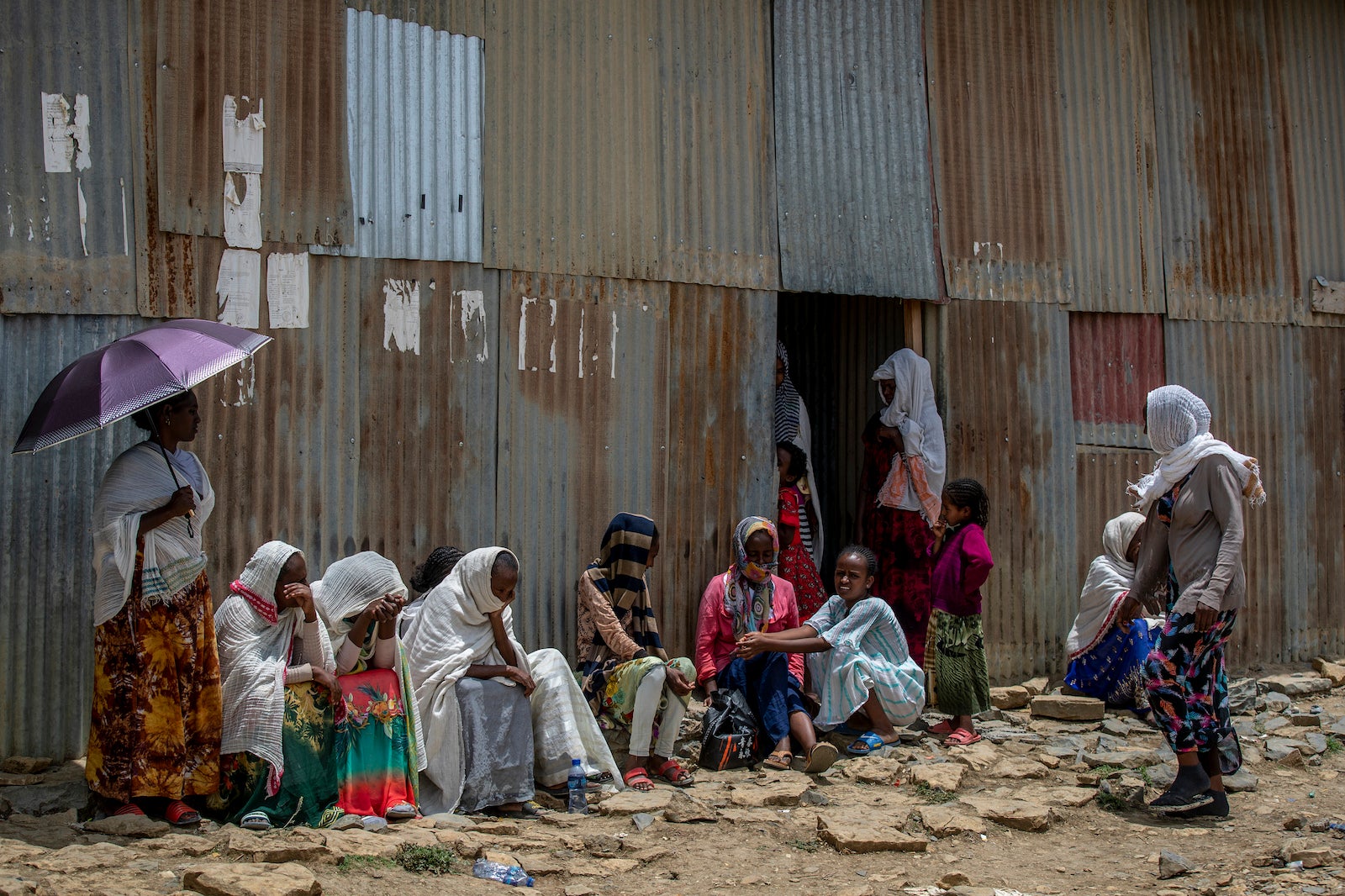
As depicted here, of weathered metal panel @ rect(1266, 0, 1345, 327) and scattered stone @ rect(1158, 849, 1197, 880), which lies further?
weathered metal panel @ rect(1266, 0, 1345, 327)

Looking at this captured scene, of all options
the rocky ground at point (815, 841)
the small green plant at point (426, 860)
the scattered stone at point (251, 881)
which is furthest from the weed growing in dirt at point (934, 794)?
the scattered stone at point (251, 881)

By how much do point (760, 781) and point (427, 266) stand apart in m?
2.89

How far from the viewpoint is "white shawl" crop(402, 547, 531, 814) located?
5270 millimetres

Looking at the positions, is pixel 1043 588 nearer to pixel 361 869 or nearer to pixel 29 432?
pixel 361 869

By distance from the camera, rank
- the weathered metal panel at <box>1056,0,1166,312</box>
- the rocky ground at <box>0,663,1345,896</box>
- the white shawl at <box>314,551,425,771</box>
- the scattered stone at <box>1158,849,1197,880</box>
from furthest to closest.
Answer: the weathered metal panel at <box>1056,0,1166,312</box> → the white shawl at <box>314,551,425,771</box> → the scattered stone at <box>1158,849,1197,880</box> → the rocky ground at <box>0,663,1345,896</box>

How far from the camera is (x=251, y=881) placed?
4020 mm

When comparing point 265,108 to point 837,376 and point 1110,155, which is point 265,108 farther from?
point 1110,155

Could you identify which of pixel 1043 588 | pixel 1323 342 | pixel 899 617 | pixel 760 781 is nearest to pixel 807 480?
pixel 899 617

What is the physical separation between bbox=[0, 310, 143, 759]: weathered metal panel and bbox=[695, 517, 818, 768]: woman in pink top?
284 centimetres

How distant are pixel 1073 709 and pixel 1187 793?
1.60 m

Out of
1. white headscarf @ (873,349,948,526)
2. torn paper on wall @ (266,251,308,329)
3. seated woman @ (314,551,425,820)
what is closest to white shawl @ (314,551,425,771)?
seated woman @ (314,551,425,820)

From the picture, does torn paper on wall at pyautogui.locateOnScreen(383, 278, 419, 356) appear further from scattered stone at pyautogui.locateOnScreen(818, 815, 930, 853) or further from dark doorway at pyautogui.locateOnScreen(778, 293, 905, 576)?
dark doorway at pyautogui.locateOnScreen(778, 293, 905, 576)

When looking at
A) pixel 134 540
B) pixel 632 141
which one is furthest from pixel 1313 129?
pixel 134 540

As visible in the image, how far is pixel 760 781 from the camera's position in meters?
5.83
